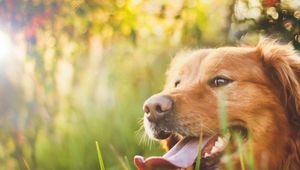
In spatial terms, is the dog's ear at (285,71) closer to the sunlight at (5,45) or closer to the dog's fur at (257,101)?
the dog's fur at (257,101)

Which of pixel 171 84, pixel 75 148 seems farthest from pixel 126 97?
pixel 171 84

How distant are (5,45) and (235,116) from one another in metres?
2.17

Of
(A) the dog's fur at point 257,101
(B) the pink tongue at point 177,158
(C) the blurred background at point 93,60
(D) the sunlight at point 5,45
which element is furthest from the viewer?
(D) the sunlight at point 5,45

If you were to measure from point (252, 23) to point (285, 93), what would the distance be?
1297 mm

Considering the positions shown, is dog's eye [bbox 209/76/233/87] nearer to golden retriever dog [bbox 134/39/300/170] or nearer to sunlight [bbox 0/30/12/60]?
golden retriever dog [bbox 134/39/300/170]

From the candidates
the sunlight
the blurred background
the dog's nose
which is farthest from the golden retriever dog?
the sunlight

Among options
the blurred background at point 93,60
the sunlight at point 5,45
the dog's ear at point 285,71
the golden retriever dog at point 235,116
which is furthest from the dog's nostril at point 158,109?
the sunlight at point 5,45

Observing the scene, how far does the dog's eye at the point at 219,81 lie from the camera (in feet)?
9.96

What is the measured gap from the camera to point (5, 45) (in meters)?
4.71

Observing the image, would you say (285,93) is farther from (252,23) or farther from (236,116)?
(252,23)

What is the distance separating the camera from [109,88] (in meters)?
4.58

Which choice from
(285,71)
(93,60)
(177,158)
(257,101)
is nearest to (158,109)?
(177,158)

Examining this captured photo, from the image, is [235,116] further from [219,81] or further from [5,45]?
[5,45]

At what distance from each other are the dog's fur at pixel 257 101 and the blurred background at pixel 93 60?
1028mm
